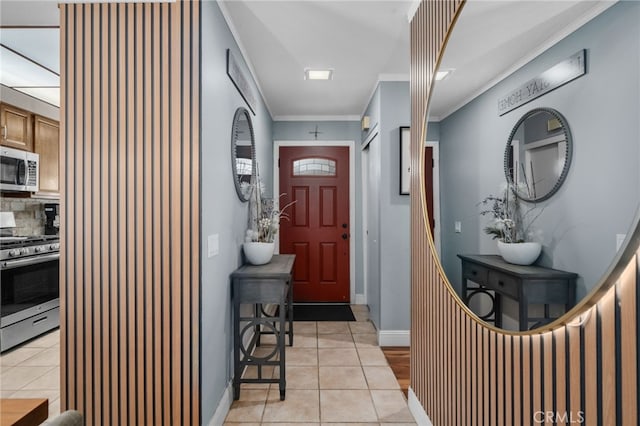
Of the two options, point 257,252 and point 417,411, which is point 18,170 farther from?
point 417,411

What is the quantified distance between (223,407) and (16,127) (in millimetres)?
3542

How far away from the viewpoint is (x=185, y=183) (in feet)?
5.77

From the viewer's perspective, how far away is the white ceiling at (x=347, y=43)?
97 centimetres

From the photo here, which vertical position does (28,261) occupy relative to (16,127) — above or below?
below

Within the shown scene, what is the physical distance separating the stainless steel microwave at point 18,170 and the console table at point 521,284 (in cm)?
404

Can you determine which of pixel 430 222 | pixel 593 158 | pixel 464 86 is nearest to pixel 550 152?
pixel 593 158

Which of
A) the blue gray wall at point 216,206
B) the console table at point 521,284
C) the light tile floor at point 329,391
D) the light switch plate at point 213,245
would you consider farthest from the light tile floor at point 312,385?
the console table at point 521,284

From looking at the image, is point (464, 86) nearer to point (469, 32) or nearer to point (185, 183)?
point (469, 32)

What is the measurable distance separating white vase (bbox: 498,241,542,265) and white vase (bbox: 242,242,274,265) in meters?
1.97

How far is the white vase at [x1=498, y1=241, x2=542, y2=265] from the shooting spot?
872mm

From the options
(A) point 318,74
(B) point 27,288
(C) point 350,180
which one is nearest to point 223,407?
(B) point 27,288

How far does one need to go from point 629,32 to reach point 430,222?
125 cm

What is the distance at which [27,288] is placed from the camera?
3.28m

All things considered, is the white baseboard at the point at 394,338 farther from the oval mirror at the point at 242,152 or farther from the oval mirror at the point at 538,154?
the oval mirror at the point at 538,154
